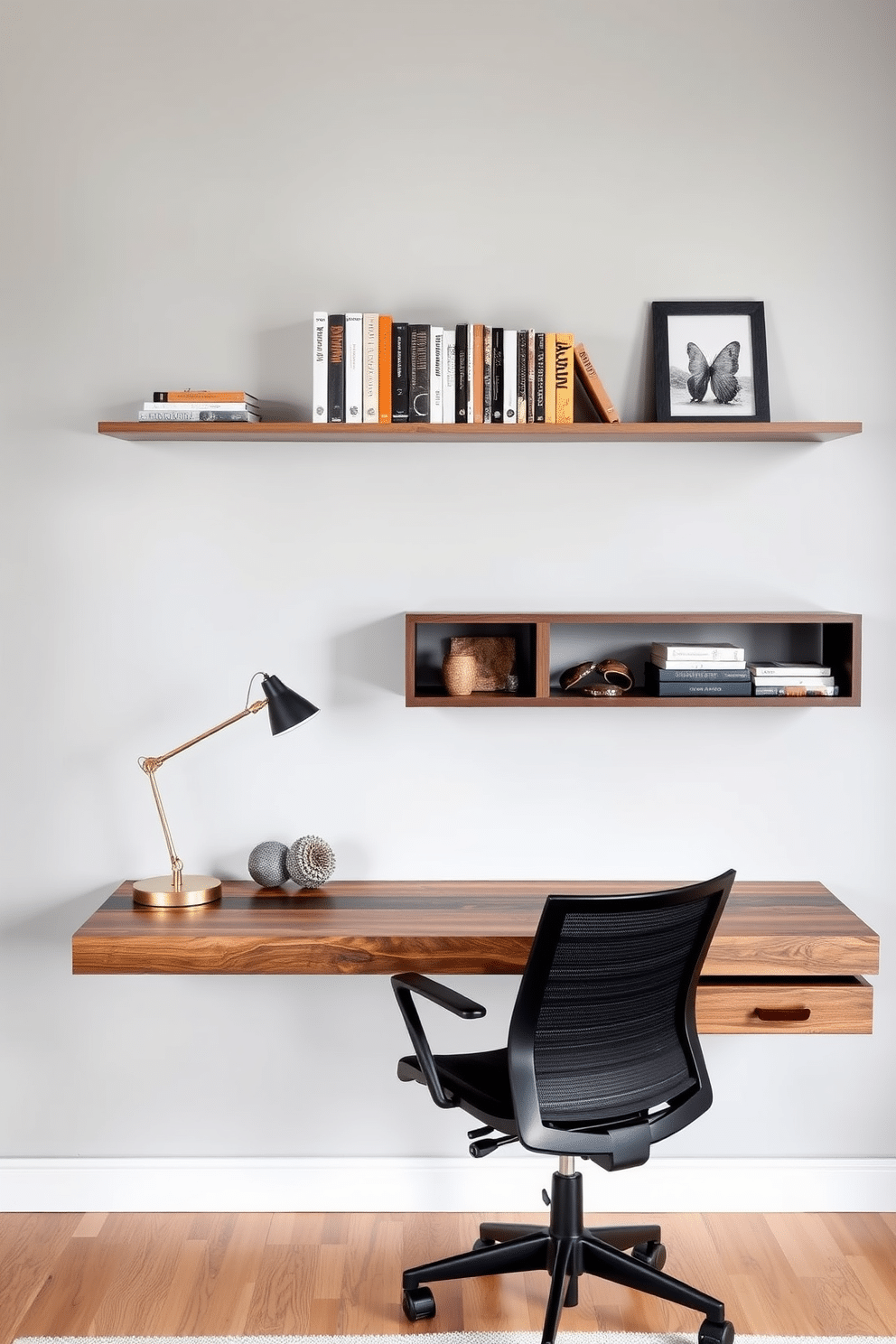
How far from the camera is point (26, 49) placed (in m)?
2.90

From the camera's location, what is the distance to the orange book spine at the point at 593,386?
2787mm

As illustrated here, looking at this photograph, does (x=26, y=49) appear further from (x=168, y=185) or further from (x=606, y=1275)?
(x=606, y=1275)

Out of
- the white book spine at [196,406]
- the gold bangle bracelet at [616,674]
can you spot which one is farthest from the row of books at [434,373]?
the gold bangle bracelet at [616,674]

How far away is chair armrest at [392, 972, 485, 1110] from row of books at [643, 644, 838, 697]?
2.91 ft

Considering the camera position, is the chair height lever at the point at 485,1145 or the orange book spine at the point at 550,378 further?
the orange book spine at the point at 550,378

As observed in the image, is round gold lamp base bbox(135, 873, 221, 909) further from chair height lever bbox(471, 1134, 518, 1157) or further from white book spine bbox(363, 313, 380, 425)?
white book spine bbox(363, 313, 380, 425)

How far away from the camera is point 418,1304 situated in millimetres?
2508

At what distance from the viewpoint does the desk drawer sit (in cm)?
254

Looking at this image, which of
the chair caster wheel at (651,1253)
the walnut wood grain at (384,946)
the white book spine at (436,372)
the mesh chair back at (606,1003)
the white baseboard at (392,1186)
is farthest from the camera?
the white baseboard at (392,1186)

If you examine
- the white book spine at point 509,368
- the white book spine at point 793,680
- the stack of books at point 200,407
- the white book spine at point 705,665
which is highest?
the white book spine at point 509,368

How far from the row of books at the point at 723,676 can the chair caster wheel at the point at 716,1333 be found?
4.27 feet

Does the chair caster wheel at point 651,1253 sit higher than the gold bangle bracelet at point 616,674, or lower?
lower

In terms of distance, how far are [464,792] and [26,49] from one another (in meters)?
2.07

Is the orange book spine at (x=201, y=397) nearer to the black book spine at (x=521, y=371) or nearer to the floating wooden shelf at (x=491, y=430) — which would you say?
the floating wooden shelf at (x=491, y=430)
